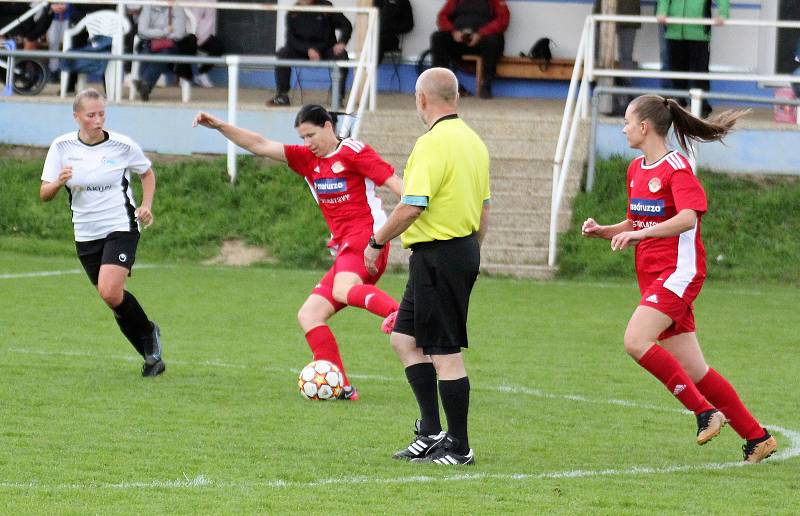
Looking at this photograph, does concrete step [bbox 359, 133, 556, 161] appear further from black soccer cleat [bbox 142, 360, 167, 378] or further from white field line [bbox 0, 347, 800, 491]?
white field line [bbox 0, 347, 800, 491]

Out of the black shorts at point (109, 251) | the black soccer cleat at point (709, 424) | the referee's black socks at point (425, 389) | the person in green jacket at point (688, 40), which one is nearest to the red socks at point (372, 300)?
the referee's black socks at point (425, 389)

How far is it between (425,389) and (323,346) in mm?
2072

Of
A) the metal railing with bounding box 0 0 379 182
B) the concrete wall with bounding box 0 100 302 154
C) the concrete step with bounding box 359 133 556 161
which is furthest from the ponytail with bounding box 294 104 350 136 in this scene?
the concrete wall with bounding box 0 100 302 154

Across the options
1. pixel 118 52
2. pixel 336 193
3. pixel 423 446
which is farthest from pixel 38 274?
pixel 423 446

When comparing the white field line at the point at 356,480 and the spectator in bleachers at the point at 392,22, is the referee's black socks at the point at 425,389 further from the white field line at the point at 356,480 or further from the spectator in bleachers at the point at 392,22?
the spectator in bleachers at the point at 392,22

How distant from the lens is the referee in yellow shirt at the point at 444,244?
720 centimetres

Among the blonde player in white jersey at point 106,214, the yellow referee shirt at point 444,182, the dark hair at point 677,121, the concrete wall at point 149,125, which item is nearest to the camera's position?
the yellow referee shirt at point 444,182

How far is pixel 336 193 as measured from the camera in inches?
378

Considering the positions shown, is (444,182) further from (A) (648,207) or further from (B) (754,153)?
(B) (754,153)

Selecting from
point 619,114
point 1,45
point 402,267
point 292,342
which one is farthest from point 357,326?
point 1,45

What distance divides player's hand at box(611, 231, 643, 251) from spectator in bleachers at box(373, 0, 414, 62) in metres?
15.0

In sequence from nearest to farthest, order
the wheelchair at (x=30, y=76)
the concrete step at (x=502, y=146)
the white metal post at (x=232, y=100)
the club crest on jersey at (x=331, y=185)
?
1. the club crest on jersey at (x=331, y=185)
2. the white metal post at (x=232, y=100)
3. the concrete step at (x=502, y=146)
4. the wheelchair at (x=30, y=76)

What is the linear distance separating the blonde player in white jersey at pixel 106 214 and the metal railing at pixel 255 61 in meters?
7.56

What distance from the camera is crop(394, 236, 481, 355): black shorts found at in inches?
286
